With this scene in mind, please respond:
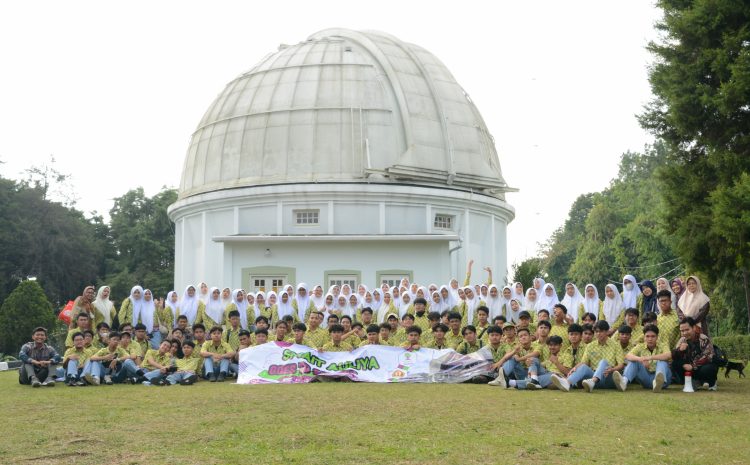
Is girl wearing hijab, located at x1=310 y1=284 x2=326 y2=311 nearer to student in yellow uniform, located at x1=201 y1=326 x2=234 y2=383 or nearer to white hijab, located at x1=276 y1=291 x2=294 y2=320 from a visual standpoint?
white hijab, located at x1=276 y1=291 x2=294 y2=320

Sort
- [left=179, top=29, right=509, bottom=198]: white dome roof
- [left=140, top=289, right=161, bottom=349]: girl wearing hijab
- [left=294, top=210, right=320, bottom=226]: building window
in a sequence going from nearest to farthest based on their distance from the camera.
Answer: [left=140, top=289, right=161, bottom=349]: girl wearing hijab
[left=294, top=210, right=320, bottom=226]: building window
[left=179, top=29, right=509, bottom=198]: white dome roof

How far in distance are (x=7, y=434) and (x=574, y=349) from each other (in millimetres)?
8395

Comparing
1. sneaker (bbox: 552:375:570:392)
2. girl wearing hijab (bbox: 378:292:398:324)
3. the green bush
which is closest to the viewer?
sneaker (bbox: 552:375:570:392)

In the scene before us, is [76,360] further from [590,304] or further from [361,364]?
[590,304]

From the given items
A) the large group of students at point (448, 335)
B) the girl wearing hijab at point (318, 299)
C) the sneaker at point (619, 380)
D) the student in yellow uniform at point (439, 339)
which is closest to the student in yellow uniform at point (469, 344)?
the large group of students at point (448, 335)

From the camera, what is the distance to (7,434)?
782 centimetres

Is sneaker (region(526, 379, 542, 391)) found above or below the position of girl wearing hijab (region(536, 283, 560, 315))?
below

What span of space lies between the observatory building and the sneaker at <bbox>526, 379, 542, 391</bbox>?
18.5 m

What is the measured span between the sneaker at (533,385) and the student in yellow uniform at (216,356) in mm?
5577

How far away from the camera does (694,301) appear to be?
44.7 feet

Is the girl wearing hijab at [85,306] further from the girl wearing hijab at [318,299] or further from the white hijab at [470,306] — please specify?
the white hijab at [470,306]

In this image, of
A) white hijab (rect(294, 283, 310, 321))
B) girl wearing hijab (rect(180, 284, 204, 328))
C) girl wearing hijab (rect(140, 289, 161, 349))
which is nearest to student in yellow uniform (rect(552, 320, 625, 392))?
white hijab (rect(294, 283, 310, 321))

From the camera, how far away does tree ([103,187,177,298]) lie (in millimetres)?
49938

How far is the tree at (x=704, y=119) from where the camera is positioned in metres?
14.4
